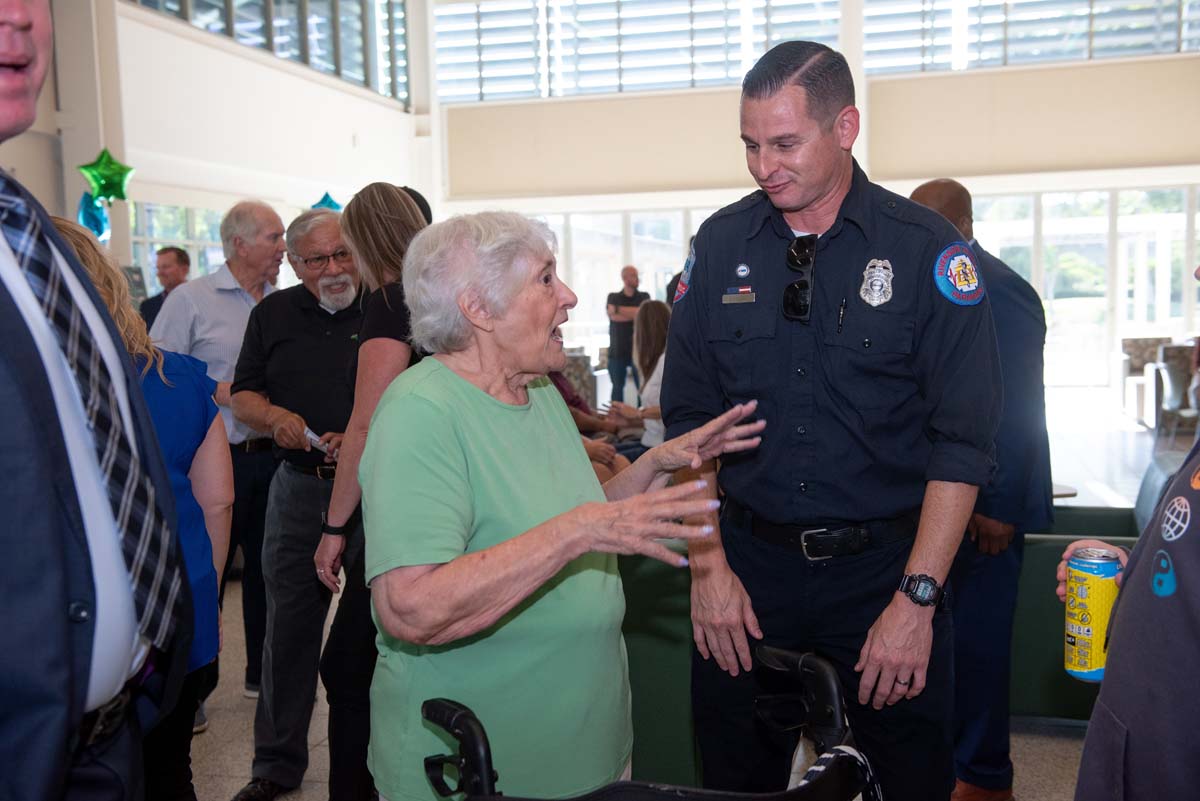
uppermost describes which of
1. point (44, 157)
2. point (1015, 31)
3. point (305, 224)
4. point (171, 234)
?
point (1015, 31)

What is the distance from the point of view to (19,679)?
3.08 feet

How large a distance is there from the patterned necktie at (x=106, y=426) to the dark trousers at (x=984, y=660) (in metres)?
2.36

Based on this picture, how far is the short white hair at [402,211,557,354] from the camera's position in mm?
1784

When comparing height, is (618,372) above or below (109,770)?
below

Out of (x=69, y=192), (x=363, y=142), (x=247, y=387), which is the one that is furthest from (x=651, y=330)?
(x=363, y=142)

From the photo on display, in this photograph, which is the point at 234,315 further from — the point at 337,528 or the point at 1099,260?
the point at 1099,260

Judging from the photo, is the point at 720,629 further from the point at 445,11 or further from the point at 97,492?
the point at 445,11

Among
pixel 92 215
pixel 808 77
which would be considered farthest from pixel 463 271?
pixel 92 215

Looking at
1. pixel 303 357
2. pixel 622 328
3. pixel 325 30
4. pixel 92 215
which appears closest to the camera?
pixel 303 357

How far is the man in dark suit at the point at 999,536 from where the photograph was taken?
9.57ft

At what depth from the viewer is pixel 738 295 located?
2.11m

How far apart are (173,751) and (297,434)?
1.05 meters

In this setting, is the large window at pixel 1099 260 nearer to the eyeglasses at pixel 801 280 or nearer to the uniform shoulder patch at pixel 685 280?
the uniform shoulder patch at pixel 685 280

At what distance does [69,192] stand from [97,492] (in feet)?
33.6
